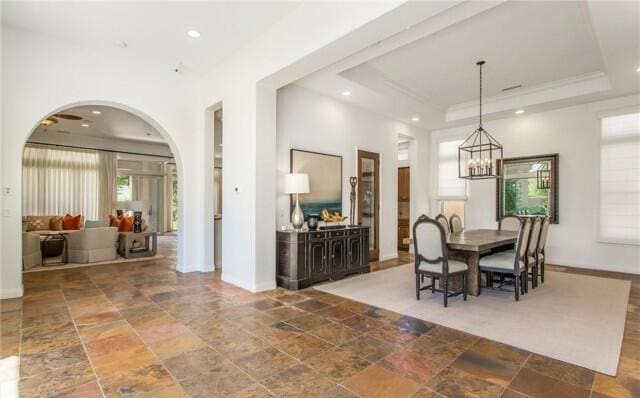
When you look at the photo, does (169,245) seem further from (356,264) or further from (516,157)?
(516,157)

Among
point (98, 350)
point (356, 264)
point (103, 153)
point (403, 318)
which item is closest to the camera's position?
point (98, 350)

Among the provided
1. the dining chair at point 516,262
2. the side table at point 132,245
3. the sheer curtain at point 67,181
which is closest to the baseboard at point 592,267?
the dining chair at point 516,262

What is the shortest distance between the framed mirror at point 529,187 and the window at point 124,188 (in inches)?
473


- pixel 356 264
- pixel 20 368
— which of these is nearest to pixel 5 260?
pixel 20 368

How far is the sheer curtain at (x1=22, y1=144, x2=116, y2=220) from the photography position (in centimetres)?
895

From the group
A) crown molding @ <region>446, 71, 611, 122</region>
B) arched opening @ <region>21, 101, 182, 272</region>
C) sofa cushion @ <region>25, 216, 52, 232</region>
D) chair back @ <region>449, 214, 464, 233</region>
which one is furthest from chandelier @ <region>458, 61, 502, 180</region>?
sofa cushion @ <region>25, 216, 52, 232</region>

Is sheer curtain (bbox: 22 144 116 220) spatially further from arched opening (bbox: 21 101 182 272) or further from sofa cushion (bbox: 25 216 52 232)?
sofa cushion (bbox: 25 216 52 232)

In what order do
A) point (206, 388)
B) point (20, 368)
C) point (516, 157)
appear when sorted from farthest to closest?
point (516, 157) → point (20, 368) → point (206, 388)

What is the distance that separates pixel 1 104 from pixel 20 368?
3.45m

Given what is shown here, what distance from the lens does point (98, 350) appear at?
106 inches

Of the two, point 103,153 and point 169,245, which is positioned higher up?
point 103,153

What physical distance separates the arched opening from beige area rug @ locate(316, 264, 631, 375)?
387cm

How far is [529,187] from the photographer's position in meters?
6.89

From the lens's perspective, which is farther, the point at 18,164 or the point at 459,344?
the point at 18,164
